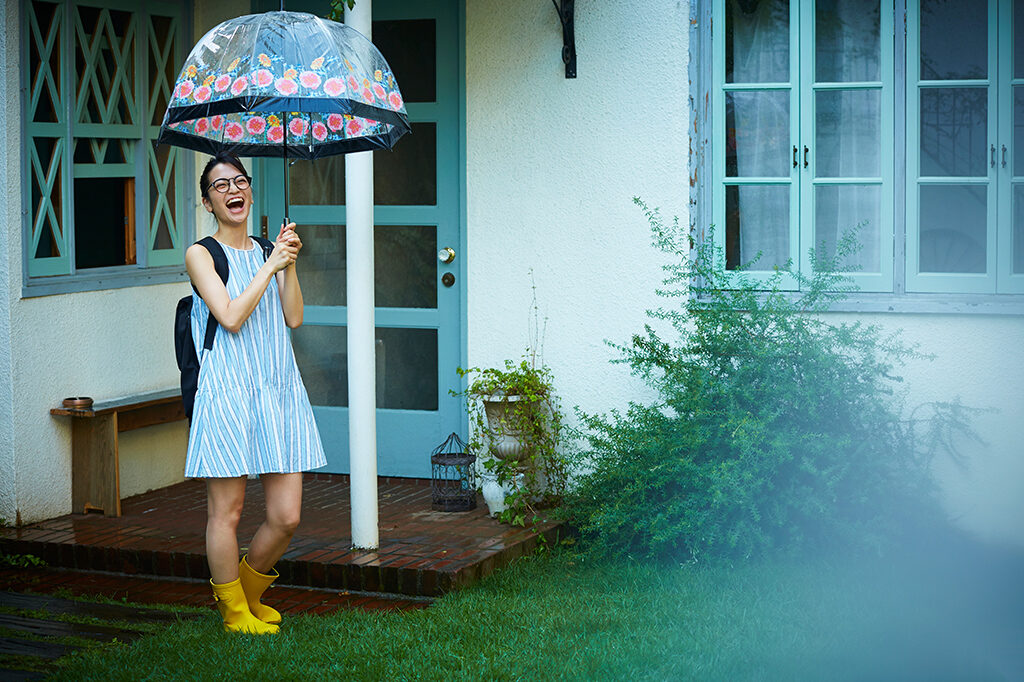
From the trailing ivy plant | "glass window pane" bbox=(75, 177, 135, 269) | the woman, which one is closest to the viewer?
the woman

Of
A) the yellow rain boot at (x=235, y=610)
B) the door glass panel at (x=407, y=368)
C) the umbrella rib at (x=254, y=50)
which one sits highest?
the umbrella rib at (x=254, y=50)

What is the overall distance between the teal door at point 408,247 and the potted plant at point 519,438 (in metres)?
0.50

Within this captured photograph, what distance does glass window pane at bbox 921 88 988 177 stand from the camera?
608cm

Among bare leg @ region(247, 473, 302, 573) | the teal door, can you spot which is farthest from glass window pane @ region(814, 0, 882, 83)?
bare leg @ region(247, 473, 302, 573)

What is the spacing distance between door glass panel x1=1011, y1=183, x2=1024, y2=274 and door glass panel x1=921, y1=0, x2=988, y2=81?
24.2 inches

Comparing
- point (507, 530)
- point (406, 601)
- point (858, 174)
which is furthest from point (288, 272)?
point (858, 174)

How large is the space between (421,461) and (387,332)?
0.79m

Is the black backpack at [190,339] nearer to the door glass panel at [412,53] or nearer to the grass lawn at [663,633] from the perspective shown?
the grass lawn at [663,633]

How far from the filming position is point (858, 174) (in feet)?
20.6

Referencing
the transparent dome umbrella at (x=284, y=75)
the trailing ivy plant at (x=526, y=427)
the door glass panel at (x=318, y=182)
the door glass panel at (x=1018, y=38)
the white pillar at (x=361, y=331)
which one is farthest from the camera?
the door glass panel at (x=318, y=182)

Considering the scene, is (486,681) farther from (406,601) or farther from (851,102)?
(851,102)

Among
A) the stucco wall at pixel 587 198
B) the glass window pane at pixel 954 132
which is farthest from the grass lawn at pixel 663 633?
the glass window pane at pixel 954 132

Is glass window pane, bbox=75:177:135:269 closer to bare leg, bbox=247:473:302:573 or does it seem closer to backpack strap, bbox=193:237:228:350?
backpack strap, bbox=193:237:228:350

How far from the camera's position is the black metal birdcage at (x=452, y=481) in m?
6.46
